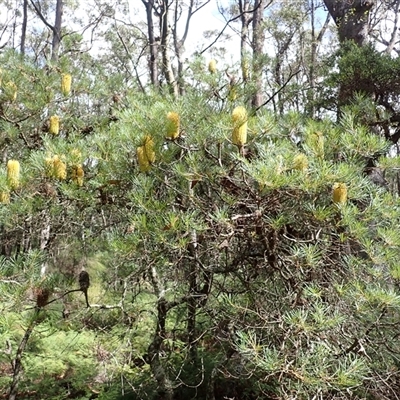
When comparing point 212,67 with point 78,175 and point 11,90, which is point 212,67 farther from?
point 11,90

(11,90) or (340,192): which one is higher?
(11,90)

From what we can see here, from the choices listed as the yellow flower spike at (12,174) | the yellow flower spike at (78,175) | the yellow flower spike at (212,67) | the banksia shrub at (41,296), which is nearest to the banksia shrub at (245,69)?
the yellow flower spike at (212,67)

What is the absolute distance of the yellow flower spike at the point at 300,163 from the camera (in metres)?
1.64

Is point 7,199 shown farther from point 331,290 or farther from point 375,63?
point 375,63

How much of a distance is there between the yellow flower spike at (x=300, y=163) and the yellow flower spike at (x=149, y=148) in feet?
1.92

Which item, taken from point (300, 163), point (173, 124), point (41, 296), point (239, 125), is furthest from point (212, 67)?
point (41, 296)

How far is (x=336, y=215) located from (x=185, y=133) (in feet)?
2.42

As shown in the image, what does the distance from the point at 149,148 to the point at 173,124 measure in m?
0.14

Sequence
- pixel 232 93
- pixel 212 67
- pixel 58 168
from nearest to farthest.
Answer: pixel 58 168 → pixel 232 93 → pixel 212 67

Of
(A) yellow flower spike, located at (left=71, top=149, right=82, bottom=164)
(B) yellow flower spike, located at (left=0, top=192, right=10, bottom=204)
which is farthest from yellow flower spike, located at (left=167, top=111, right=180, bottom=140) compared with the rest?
(B) yellow flower spike, located at (left=0, top=192, right=10, bottom=204)

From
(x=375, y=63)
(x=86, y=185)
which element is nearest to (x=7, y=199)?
(x=86, y=185)

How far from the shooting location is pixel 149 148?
6.06ft

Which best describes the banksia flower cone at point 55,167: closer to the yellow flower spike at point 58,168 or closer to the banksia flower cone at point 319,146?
the yellow flower spike at point 58,168

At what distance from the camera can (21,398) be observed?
12.2 ft
